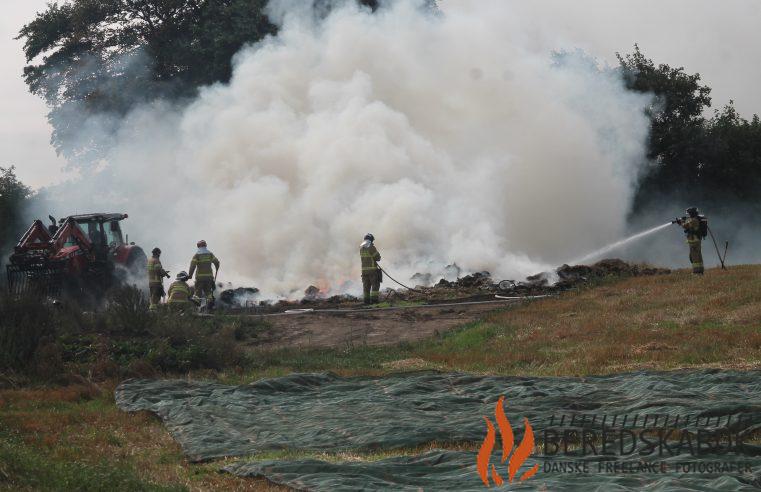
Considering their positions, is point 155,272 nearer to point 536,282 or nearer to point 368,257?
point 368,257

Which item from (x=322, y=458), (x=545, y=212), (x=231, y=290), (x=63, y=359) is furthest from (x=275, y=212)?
(x=322, y=458)

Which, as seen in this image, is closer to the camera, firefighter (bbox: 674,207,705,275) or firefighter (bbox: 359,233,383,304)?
firefighter (bbox: 674,207,705,275)

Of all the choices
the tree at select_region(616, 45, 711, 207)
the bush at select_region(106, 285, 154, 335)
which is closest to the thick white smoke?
the tree at select_region(616, 45, 711, 207)

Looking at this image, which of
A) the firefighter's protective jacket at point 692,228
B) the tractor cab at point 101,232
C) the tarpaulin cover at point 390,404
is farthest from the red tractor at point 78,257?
the firefighter's protective jacket at point 692,228

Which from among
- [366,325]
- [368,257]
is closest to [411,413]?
[366,325]

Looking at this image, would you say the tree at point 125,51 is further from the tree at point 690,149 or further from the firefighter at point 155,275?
the firefighter at point 155,275

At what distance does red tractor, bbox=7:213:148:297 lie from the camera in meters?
24.5

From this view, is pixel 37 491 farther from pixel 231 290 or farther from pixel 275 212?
pixel 275 212

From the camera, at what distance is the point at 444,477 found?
7.79 m

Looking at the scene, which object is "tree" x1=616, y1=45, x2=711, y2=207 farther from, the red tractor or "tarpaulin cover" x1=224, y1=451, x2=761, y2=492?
"tarpaulin cover" x1=224, y1=451, x2=761, y2=492

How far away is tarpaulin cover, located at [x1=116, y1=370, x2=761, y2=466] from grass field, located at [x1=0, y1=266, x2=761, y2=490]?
53cm

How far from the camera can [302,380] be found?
1305 centimetres

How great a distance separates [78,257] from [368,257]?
806 cm

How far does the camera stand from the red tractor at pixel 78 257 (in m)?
24.5
